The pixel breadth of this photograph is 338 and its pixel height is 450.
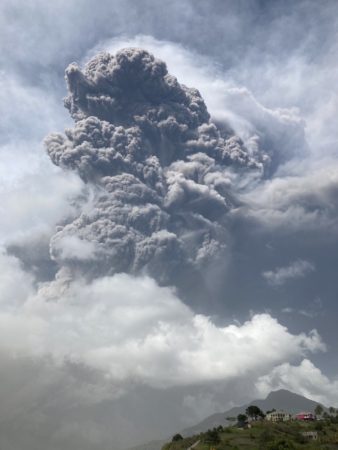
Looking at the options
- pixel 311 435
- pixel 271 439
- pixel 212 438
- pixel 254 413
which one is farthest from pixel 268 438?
pixel 254 413

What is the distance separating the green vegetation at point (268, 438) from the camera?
412 ft

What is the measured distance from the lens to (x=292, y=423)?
530 feet

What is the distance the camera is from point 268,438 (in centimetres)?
13000

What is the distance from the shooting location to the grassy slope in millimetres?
124812

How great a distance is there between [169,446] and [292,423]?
42.7 meters

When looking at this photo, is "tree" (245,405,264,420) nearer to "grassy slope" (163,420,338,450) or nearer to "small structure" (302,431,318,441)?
"grassy slope" (163,420,338,450)

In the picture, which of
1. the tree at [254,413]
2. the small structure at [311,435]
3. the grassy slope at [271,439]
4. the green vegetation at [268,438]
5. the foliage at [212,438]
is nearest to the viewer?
the grassy slope at [271,439]

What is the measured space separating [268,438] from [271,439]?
826 mm

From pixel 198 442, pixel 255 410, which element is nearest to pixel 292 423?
pixel 255 410

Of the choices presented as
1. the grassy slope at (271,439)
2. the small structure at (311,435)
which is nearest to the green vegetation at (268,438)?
the grassy slope at (271,439)

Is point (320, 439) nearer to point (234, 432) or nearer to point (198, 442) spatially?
point (234, 432)

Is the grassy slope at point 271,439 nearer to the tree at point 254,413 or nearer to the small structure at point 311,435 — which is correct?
the small structure at point 311,435

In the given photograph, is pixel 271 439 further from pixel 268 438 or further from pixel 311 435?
pixel 311 435

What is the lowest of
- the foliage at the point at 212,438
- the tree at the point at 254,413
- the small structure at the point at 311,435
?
the small structure at the point at 311,435
